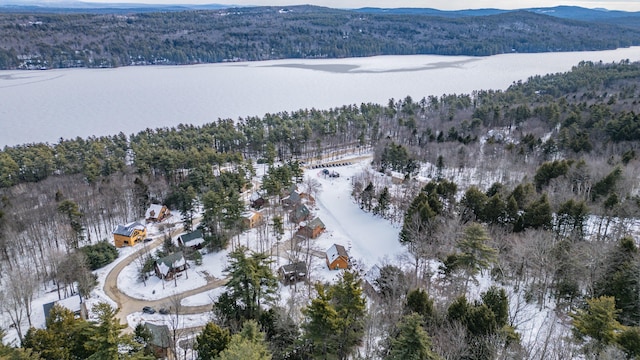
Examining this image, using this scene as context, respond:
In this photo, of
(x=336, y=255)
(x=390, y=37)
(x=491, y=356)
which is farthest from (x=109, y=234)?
(x=390, y=37)

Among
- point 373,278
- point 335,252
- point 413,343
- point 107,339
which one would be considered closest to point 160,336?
point 107,339

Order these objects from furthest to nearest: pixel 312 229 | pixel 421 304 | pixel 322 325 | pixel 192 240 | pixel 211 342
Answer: pixel 312 229
pixel 192 240
pixel 421 304
pixel 211 342
pixel 322 325

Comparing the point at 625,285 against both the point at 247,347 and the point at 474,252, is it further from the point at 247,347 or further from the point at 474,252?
the point at 247,347

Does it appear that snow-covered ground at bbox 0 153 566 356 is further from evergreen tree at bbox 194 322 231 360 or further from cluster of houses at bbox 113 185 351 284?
evergreen tree at bbox 194 322 231 360

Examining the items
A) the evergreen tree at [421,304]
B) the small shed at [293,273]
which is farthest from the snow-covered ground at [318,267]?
the evergreen tree at [421,304]

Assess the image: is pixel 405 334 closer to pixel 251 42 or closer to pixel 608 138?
pixel 608 138
